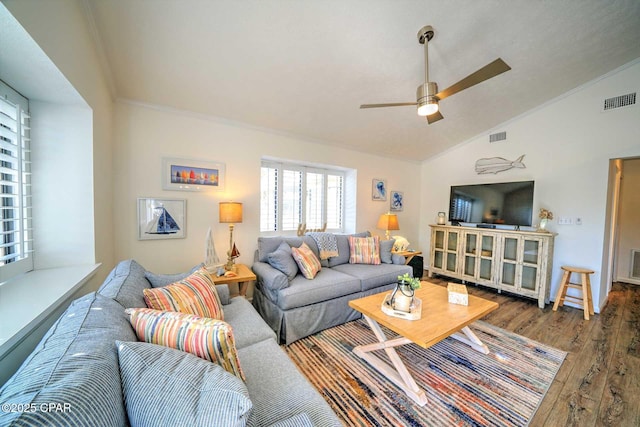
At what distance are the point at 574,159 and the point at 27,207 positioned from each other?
18.7 ft

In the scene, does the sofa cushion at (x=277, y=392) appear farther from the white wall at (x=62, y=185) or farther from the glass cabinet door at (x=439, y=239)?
the glass cabinet door at (x=439, y=239)

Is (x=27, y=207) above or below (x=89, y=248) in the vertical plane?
above

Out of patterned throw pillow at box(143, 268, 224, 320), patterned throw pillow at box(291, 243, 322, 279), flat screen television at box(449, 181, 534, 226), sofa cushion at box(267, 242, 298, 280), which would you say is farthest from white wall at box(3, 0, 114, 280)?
flat screen television at box(449, 181, 534, 226)

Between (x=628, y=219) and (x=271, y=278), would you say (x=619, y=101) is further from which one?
(x=271, y=278)

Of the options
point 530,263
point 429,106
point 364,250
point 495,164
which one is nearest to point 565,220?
point 530,263

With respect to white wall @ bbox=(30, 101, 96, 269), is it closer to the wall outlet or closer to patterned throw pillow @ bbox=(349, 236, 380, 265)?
patterned throw pillow @ bbox=(349, 236, 380, 265)

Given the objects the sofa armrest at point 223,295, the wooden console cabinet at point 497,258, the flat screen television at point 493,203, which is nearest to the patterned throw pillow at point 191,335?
the sofa armrest at point 223,295

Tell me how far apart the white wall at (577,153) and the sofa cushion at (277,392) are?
414 cm

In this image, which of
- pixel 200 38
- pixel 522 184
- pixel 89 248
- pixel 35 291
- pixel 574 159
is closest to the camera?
pixel 35 291

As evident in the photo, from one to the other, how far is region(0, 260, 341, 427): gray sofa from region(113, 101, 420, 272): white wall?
1697 mm

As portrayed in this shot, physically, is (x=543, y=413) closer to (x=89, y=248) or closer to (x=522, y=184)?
(x=522, y=184)

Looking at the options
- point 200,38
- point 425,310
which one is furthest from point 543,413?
point 200,38

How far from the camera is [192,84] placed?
2.24 meters

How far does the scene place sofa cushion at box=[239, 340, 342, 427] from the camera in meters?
0.90
